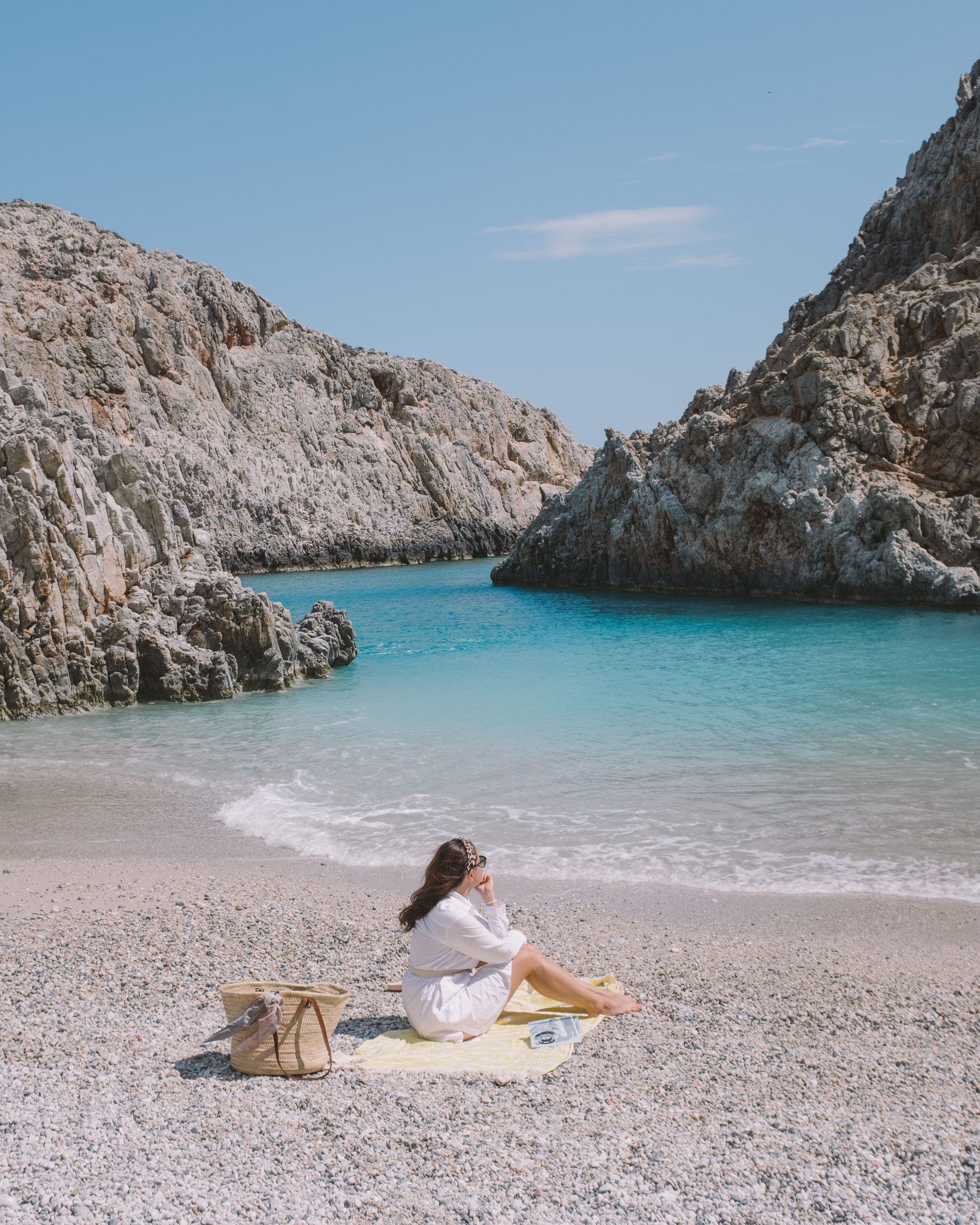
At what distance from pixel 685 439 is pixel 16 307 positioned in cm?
5531

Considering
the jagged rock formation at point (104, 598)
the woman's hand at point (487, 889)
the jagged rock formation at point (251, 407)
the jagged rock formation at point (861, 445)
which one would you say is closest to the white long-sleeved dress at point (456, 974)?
the woman's hand at point (487, 889)

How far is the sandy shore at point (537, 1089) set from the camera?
3.65m

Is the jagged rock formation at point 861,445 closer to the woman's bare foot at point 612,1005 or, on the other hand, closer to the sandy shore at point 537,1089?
the sandy shore at point 537,1089

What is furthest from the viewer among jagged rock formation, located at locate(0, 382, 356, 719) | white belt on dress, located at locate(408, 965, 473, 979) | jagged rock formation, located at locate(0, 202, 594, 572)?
jagged rock formation, located at locate(0, 202, 594, 572)

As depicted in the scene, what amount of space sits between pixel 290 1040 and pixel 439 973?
95cm

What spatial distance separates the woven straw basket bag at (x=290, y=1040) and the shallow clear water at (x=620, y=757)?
13.5ft

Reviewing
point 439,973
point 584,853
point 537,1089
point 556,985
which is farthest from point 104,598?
point 537,1089

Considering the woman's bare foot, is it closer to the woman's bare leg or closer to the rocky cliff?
the woman's bare leg

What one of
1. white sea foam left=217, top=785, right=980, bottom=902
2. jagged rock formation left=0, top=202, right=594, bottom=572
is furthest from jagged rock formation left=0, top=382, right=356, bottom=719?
jagged rock formation left=0, top=202, right=594, bottom=572

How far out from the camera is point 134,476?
20.3 m

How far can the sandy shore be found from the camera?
12.0ft

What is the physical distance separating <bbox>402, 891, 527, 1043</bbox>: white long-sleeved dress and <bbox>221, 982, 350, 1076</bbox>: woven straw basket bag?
646mm

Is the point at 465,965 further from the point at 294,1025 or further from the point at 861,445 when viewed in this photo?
the point at 861,445

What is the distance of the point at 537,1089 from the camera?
4.55 metres
